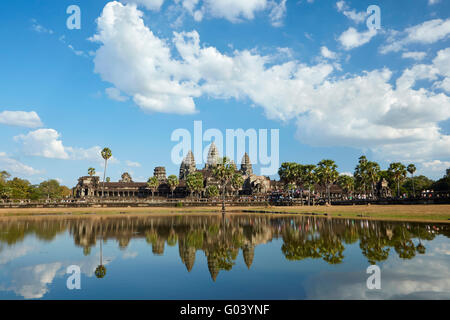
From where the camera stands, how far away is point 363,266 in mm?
14008

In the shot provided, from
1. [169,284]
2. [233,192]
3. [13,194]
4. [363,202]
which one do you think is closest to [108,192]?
[13,194]

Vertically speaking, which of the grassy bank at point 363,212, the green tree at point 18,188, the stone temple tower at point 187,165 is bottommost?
the grassy bank at point 363,212

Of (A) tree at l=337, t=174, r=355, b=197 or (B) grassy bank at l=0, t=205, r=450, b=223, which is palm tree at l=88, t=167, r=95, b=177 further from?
(A) tree at l=337, t=174, r=355, b=197

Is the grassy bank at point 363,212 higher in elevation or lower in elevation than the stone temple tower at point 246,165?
lower

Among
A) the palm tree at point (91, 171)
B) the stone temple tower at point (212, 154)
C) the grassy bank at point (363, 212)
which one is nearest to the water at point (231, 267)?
the grassy bank at point (363, 212)

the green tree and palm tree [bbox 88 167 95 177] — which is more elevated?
palm tree [bbox 88 167 95 177]

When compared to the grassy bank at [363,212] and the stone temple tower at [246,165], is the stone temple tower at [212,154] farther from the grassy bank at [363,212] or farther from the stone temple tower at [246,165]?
the grassy bank at [363,212]

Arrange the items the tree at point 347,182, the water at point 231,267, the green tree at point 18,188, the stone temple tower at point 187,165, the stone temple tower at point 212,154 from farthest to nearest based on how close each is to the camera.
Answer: the stone temple tower at point 212,154 < the stone temple tower at point 187,165 < the tree at point 347,182 < the green tree at point 18,188 < the water at point 231,267

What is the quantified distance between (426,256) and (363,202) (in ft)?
205

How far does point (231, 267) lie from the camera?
14516 mm

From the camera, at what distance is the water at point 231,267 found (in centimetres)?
1074

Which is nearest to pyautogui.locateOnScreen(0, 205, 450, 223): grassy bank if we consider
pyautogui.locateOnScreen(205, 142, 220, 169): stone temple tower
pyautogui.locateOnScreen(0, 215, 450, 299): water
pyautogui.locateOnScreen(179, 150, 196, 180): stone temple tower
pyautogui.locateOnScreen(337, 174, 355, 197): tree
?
pyautogui.locateOnScreen(0, 215, 450, 299): water

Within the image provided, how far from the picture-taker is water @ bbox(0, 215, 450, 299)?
10.7m

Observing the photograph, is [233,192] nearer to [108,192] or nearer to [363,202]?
[108,192]
